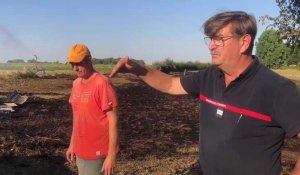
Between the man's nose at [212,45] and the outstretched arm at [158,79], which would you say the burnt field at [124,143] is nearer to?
the outstretched arm at [158,79]

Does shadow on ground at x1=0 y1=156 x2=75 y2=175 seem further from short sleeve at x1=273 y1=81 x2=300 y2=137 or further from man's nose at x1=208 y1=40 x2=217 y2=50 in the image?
short sleeve at x1=273 y1=81 x2=300 y2=137

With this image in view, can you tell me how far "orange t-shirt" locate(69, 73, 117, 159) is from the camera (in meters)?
4.45

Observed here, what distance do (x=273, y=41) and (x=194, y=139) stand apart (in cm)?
10591

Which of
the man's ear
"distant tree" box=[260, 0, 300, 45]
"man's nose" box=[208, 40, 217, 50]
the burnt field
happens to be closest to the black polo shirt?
the man's ear

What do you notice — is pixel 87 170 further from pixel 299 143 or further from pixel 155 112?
pixel 155 112

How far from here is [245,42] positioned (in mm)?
3020

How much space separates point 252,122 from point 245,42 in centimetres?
54

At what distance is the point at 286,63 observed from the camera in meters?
108

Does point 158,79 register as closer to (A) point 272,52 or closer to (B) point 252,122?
(B) point 252,122

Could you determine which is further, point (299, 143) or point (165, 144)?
point (299, 143)

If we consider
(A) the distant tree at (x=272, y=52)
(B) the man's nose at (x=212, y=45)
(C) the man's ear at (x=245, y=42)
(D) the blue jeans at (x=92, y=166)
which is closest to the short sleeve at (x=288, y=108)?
(C) the man's ear at (x=245, y=42)

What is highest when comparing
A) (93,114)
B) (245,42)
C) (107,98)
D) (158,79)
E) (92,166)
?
(245,42)

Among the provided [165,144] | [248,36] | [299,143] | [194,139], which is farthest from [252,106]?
[299,143]

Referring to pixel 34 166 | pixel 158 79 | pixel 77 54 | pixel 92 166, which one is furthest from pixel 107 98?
pixel 34 166
